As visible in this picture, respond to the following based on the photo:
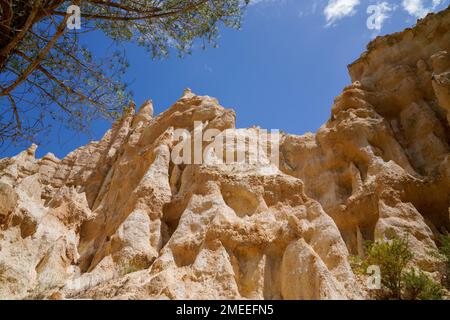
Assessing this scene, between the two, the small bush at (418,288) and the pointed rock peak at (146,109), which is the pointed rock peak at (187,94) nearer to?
the pointed rock peak at (146,109)

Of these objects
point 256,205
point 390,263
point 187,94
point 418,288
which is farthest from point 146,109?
point 418,288

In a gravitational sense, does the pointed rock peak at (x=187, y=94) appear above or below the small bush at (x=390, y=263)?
above

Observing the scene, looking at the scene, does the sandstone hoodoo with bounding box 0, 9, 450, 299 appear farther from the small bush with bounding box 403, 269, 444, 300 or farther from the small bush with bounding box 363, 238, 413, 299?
the small bush with bounding box 403, 269, 444, 300

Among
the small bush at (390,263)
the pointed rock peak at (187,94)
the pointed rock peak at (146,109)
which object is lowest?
the small bush at (390,263)

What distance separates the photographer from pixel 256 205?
10.5m

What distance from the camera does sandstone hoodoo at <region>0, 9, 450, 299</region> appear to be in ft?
25.8

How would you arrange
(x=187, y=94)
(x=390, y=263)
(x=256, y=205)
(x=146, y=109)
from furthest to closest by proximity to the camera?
(x=146, y=109) < (x=187, y=94) < (x=256, y=205) < (x=390, y=263)

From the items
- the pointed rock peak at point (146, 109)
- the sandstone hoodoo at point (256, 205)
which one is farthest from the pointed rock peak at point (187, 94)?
the pointed rock peak at point (146, 109)

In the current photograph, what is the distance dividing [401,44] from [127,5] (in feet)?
62.5

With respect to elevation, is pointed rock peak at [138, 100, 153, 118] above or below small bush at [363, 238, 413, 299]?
above

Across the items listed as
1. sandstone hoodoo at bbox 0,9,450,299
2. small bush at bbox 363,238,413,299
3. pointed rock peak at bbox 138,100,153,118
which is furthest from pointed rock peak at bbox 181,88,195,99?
small bush at bbox 363,238,413,299

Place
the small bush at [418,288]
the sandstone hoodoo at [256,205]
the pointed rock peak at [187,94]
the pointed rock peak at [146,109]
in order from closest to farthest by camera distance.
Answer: the sandstone hoodoo at [256,205] < the small bush at [418,288] < the pointed rock peak at [187,94] < the pointed rock peak at [146,109]

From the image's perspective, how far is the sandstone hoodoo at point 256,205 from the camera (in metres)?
7.85

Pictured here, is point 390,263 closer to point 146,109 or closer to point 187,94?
point 187,94
